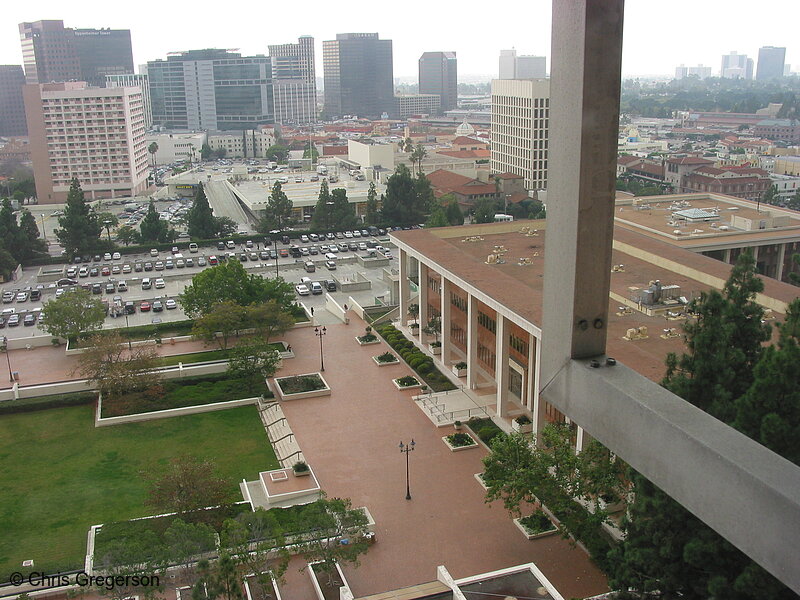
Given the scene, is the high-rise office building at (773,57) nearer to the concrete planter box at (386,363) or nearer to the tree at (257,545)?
the tree at (257,545)

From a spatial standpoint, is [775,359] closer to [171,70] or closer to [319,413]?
[319,413]

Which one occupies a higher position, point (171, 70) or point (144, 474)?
point (171, 70)

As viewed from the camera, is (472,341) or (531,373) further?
(472,341)

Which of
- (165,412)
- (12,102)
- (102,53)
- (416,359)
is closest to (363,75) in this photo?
(102,53)

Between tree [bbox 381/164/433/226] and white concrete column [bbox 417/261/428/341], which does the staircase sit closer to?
white concrete column [bbox 417/261/428/341]

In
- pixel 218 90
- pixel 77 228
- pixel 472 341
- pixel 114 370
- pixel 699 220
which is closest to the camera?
pixel 472 341

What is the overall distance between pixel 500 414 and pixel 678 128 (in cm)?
11796

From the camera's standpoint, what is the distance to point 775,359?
31.7 ft

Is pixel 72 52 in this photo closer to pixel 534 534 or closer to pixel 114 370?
pixel 114 370

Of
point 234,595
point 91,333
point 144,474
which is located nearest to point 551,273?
point 234,595

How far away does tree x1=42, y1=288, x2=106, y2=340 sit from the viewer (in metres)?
32.8

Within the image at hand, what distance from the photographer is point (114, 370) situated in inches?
1065

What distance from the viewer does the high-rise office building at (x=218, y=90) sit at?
138 m

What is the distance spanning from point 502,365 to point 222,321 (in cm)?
1199
